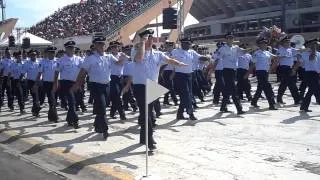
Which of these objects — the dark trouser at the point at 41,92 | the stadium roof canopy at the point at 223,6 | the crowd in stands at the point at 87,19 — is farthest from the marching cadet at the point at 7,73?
the stadium roof canopy at the point at 223,6

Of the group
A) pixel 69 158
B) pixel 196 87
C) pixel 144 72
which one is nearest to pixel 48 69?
pixel 196 87

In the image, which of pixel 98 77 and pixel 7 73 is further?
pixel 7 73

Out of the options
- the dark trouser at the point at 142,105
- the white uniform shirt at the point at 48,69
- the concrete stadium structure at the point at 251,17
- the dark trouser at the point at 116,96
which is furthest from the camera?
the concrete stadium structure at the point at 251,17

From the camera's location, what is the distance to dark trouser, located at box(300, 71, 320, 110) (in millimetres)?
13807

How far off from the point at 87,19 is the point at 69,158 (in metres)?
53.2

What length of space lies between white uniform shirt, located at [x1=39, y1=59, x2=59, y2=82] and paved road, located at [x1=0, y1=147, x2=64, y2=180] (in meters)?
4.47

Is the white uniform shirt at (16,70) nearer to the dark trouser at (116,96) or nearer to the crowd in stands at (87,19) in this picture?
the dark trouser at (116,96)

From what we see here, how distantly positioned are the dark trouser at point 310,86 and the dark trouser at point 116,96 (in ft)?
15.6

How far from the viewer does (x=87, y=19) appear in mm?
61125

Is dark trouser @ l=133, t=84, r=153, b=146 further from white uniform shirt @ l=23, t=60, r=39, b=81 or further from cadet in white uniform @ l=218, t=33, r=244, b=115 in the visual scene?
white uniform shirt @ l=23, t=60, r=39, b=81

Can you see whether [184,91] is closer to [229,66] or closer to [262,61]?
[229,66]

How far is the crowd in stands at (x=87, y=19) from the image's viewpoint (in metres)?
57.7

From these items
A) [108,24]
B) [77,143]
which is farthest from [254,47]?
[108,24]

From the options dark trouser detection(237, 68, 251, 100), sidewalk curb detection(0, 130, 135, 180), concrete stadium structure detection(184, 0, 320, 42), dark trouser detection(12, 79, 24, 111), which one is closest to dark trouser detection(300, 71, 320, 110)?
dark trouser detection(237, 68, 251, 100)
